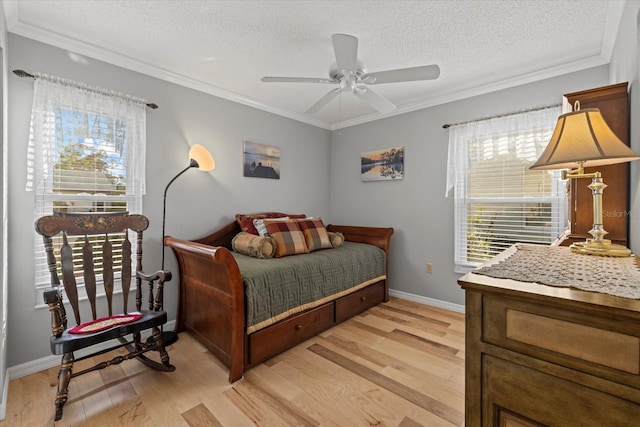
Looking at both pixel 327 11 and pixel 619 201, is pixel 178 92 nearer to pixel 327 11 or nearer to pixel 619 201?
pixel 327 11

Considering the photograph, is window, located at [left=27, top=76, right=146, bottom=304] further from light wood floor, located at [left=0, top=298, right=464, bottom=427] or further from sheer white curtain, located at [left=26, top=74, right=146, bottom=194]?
light wood floor, located at [left=0, top=298, right=464, bottom=427]

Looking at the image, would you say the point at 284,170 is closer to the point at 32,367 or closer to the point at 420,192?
the point at 420,192

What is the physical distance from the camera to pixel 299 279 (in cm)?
223

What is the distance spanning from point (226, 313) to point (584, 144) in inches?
82.4

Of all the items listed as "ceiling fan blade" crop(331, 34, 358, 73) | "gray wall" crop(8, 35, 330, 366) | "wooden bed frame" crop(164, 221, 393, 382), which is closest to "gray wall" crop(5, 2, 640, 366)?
"gray wall" crop(8, 35, 330, 366)

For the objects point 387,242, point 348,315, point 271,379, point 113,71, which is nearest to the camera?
point 271,379

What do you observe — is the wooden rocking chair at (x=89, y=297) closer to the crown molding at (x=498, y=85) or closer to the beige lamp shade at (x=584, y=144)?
the beige lamp shade at (x=584, y=144)

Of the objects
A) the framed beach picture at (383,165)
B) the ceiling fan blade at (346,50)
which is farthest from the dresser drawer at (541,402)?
the framed beach picture at (383,165)

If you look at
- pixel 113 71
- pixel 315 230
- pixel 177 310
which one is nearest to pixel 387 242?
pixel 315 230

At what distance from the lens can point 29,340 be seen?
190 cm

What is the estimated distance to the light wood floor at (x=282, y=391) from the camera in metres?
1.51

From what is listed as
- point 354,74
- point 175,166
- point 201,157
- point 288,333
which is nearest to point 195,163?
point 201,157

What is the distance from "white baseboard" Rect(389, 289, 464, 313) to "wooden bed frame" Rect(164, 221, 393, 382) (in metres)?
0.77

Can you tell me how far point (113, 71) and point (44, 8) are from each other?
1.77 feet
